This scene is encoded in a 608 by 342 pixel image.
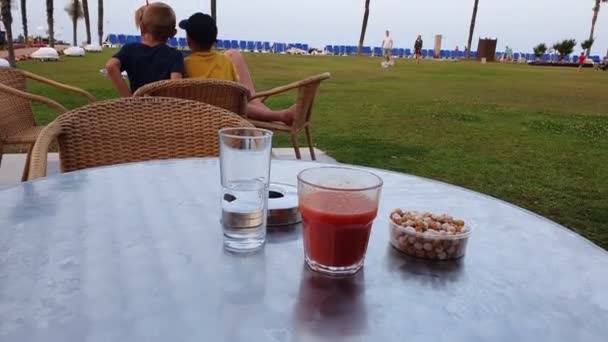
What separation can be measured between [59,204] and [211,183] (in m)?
0.30

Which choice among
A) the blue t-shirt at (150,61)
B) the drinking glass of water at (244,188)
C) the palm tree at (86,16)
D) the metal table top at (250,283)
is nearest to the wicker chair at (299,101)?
the blue t-shirt at (150,61)

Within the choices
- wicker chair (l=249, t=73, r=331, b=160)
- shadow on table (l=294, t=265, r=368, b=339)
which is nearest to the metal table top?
shadow on table (l=294, t=265, r=368, b=339)

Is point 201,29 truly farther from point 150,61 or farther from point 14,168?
point 14,168

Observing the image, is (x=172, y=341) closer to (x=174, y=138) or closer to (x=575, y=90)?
(x=174, y=138)

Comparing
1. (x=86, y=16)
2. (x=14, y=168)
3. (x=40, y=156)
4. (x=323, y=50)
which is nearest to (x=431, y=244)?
(x=40, y=156)

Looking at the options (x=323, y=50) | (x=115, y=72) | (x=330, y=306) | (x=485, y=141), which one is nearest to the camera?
(x=330, y=306)

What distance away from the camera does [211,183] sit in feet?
3.70

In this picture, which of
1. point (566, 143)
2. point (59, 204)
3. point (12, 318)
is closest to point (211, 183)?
point (59, 204)

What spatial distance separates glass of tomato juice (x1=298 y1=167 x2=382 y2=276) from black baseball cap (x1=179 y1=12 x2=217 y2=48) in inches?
101

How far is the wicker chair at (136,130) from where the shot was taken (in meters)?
1.57

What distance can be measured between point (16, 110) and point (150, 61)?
888 mm

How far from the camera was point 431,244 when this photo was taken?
2.55 ft

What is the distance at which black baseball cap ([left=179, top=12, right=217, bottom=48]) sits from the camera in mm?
3090

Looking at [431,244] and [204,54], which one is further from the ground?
[204,54]
